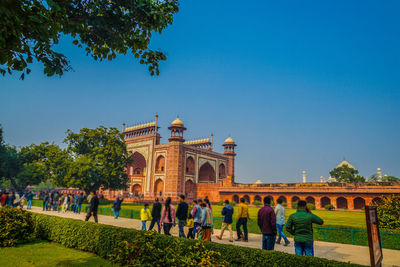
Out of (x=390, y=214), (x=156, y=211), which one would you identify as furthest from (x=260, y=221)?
(x=390, y=214)

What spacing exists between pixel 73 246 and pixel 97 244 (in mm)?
1399

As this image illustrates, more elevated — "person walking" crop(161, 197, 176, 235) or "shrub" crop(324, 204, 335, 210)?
"person walking" crop(161, 197, 176, 235)

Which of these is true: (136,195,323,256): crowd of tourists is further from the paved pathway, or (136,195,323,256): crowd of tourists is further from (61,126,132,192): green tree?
(61,126,132,192): green tree

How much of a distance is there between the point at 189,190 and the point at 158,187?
4.55 m

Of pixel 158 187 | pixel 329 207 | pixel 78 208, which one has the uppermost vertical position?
pixel 158 187

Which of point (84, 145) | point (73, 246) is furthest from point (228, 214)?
point (84, 145)

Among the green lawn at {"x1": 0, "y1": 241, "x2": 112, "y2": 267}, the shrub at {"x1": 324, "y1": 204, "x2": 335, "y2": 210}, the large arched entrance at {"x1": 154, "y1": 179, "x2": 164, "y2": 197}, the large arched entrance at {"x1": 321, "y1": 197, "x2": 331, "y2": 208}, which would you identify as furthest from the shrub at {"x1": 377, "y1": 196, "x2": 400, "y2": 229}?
the large arched entrance at {"x1": 154, "y1": 179, "x2": 164, "y2": 197}

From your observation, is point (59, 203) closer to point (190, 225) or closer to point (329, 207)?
point (190, 225)

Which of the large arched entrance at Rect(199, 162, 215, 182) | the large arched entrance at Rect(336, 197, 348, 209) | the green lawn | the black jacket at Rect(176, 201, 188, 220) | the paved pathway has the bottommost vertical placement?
the green lawn

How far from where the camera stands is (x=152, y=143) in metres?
40.7

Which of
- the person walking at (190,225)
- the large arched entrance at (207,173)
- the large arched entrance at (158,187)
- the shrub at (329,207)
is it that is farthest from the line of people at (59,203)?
the large arched entrance at (207,173)

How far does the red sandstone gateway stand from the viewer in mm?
28406

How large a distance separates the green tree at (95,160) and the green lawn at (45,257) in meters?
18.2

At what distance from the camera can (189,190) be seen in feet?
129
